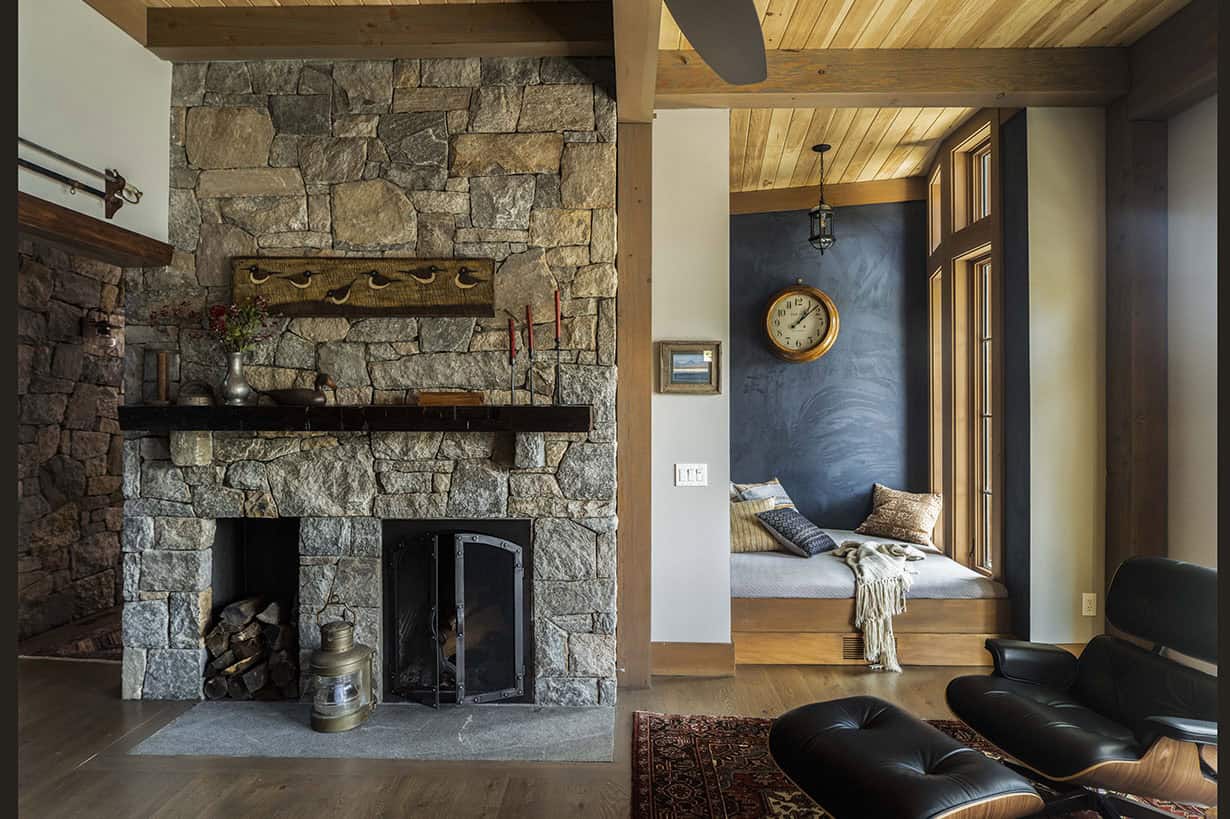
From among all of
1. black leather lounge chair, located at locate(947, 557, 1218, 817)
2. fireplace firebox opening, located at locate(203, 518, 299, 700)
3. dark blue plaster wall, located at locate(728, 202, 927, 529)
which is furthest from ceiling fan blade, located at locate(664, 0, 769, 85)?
dark blue plaster wall, located at locate(728, 202, 927, 529)

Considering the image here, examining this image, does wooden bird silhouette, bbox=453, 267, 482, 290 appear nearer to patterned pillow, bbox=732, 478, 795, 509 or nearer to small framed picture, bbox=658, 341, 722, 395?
small framed picture, bbox=658, 341, 722, 395

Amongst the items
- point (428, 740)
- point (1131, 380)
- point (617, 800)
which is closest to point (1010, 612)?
point (1131, 380)

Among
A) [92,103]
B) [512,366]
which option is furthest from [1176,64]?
[92,103]

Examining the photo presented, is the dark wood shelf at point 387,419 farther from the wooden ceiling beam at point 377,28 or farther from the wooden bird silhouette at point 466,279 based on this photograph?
the wooden ceiling beam at point 377,28

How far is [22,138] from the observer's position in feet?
9.24

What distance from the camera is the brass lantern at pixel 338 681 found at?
3195 mm

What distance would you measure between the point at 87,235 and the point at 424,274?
128 centimetres

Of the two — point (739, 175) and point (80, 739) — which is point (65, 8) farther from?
point (739, 175)

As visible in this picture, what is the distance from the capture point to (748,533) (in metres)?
4.52

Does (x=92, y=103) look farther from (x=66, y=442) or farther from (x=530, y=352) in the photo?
(x=66, y=442)

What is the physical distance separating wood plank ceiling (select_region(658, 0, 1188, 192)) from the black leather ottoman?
274cm

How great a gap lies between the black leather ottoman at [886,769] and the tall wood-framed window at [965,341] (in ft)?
7.02

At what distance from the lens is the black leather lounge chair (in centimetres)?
220

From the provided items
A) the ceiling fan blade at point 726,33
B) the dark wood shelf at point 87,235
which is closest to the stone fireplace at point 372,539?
the dark wood shelf at point 87,235
